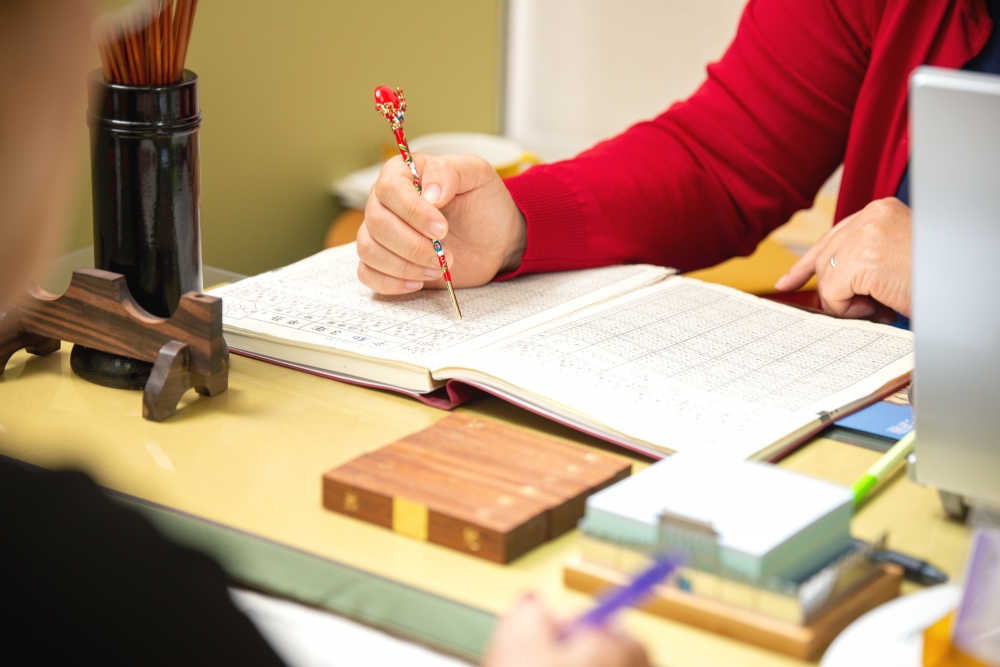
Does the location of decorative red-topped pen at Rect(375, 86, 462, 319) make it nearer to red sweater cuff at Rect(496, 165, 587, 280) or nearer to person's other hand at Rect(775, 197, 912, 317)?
red sweater cuff at Rect(496, 165, 587, 280)

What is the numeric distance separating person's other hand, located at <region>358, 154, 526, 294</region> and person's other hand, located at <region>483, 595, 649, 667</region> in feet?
1.83

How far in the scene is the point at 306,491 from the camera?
675 mm

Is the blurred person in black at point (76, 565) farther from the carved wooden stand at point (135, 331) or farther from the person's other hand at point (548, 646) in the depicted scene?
the carved wooden stand at point (135, 331)

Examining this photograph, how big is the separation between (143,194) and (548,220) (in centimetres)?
44

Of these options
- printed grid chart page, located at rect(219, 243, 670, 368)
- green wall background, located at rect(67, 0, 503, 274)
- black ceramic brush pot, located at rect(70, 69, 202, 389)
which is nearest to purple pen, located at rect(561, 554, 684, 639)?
printed grid chart page, located at rect(219, 243, 670, 368)

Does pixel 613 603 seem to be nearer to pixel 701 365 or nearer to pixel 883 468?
pixel 883 468

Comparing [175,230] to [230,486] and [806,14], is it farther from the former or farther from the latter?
[806,14]

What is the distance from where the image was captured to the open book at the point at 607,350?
756 millimetres

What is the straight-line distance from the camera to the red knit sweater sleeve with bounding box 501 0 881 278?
1.25 meters

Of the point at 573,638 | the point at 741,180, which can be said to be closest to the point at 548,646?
the point at 573,638

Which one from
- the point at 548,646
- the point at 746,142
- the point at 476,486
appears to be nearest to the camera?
the point at 548,646

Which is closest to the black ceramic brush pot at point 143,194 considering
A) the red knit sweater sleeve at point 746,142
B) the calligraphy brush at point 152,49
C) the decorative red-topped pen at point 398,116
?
the calligraphy brush at point 152,49

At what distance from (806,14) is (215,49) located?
0.98m

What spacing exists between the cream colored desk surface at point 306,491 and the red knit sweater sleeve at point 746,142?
1.60 ft
